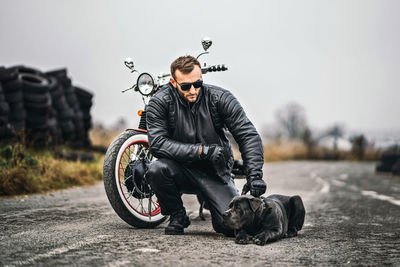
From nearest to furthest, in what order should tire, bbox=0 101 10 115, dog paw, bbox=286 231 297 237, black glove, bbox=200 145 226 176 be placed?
black glove, bbox=200 145 226 176 → dog paw, bbox=286 231 297 237 → tire, bbox=0 101 10 115

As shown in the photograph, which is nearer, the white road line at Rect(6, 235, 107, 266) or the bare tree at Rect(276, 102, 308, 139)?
the white road line at Rect(6, 235, 107, 266)

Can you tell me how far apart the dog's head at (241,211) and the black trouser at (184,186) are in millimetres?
281

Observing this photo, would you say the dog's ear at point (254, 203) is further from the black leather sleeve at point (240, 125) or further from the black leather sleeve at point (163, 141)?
the black leather sleeve at point (163, 141)

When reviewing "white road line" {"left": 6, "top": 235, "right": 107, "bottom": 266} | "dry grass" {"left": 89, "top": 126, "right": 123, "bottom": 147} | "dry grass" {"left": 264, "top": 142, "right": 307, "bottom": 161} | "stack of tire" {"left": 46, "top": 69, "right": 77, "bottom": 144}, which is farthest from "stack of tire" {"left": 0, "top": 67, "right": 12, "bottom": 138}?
"dry grass" {"left": 264, "top": 142, "right": 307, "bottom": 161}

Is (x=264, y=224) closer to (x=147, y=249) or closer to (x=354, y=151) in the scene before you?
(x=147, y=249)

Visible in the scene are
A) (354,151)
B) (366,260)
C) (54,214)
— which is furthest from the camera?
(354,151)

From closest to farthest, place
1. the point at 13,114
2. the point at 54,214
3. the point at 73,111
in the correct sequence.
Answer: the point at 54,214 < the point at 13,114 < the point at 73,111

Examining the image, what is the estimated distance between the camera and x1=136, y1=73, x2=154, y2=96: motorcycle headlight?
15.2 ft

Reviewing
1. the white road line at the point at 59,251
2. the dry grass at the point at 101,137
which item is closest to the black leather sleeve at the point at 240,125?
the white road line at the point at 59,251

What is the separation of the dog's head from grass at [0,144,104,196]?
13.8 ft

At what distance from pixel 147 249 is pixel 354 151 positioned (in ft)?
113

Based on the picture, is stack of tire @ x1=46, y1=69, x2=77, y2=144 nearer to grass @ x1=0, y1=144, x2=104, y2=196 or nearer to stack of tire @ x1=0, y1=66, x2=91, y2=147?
stack of tire @ x1=0, y1=66, x2=91, y2=147

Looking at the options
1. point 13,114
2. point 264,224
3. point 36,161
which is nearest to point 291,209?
point 264,224

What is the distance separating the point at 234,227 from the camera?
12.4 feet
